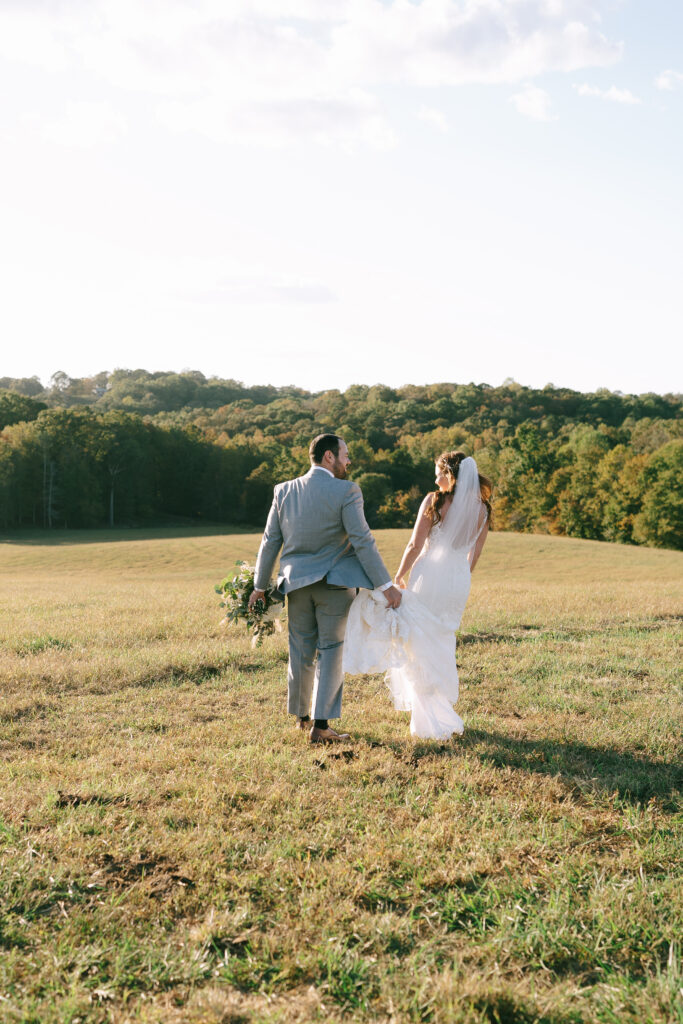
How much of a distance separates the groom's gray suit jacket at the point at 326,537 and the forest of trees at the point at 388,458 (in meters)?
66.5

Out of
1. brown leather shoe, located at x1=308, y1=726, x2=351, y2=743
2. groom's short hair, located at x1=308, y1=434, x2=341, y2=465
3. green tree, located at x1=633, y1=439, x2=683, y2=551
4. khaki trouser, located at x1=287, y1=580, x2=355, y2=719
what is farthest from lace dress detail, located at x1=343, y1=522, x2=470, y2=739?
green tree, located at x1=633, y1=439, x2=683, y2=551

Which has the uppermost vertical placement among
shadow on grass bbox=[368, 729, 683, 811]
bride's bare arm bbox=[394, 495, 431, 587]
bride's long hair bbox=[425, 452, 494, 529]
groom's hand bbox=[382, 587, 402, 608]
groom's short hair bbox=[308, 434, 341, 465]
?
groom's short hair bbox=[308, 434, 341, 465]

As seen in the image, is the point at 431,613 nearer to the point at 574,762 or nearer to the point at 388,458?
the point at 574,762

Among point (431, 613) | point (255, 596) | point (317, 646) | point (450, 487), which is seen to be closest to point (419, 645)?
point (431, 613)

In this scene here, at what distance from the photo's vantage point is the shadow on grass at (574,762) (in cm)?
515

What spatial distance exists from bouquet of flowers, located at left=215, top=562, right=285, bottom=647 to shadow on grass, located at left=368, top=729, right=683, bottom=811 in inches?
64.4

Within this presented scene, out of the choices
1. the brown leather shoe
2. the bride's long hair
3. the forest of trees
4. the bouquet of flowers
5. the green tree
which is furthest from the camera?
the forest of trees

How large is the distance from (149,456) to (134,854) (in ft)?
276

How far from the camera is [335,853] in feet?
13.8

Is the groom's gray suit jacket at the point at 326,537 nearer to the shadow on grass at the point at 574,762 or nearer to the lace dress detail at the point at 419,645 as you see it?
the lace dress detail at the point at 419,645

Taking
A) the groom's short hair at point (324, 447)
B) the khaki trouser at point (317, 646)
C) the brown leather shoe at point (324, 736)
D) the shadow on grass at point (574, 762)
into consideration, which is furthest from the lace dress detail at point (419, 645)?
the groom's short hair at point (324, 447)

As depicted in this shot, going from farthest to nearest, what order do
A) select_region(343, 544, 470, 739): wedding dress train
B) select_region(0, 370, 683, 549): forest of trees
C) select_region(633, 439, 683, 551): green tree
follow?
select_region(0, 370, 683, 549): forest of trees, select_region(633, 439, 683, 551): green tree, select_region(343, 544, 470, 739): wedding dress train

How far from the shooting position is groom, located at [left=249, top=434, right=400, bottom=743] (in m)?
6.23

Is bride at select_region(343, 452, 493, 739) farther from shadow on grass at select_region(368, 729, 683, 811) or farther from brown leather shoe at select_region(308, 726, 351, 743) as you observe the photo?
brown leather shoe at select_region(308, 726, 351, 743)
